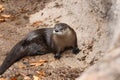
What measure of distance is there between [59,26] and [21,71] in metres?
0.74

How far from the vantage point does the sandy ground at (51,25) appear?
4.47 metres

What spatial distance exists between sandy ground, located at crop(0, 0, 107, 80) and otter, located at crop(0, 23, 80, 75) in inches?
2.9

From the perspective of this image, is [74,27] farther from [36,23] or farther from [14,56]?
[14,56]

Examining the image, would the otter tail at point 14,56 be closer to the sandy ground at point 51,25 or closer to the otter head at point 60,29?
the sandy ground at point 51,25

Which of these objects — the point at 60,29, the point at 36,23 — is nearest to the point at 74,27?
the point at 60,29

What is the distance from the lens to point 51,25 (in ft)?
18.2

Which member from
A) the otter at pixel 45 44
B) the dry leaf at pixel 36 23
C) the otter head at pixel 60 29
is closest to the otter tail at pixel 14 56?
the otter at pixel 45 44

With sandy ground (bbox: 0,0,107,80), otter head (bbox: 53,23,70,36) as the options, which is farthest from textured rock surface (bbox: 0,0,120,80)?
otter head (bbox: 53,23,70,36)

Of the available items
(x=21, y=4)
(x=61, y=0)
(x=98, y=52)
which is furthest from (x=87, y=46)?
(x=21, y=4)

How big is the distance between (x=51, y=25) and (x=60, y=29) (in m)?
0.75

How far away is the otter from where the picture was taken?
4.83 meters

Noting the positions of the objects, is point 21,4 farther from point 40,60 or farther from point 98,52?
point 98,52

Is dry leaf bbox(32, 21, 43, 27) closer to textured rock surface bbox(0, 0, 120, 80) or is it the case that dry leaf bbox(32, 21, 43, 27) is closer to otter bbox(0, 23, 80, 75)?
textured rock surface bbox(0, 0, 120, 80)

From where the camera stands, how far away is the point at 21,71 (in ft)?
14.8
